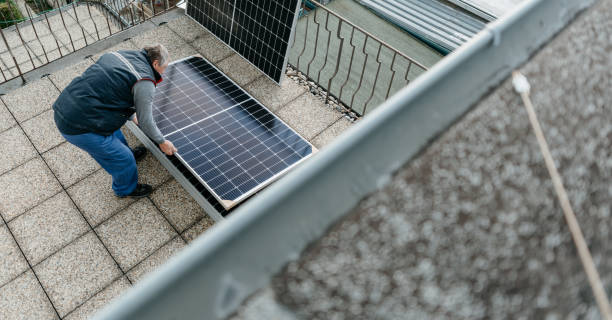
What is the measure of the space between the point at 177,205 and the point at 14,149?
6.95 ft

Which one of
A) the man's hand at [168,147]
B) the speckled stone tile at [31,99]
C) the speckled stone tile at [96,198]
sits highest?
the man's hand at [168,147]

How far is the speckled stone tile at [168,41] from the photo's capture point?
6.36m

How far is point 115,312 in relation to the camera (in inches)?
17.7

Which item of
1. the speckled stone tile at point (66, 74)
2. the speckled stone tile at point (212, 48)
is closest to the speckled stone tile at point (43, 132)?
the speckled stone tile at point (66, 74)

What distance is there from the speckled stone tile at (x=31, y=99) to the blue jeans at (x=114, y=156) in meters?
1.61

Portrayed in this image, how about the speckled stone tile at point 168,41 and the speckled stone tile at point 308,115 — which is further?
the speckled stone tile at point 168,41

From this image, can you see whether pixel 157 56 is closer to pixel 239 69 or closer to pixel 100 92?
pixel 100 92

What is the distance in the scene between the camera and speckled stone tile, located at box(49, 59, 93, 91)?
5688 mm

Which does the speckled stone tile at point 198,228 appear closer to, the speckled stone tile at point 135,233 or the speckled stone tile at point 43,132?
the speckled stone tile at point 135,233

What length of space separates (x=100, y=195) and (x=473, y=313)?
4762 mm

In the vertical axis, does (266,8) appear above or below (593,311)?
below

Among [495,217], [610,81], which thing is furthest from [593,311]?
[610,81]

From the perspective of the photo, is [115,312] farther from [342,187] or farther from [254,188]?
[254,188]

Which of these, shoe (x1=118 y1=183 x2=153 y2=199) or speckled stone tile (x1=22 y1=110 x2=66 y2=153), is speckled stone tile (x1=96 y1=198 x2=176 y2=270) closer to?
shoe (x1=118 y1=183 x2=153 y2=199)
